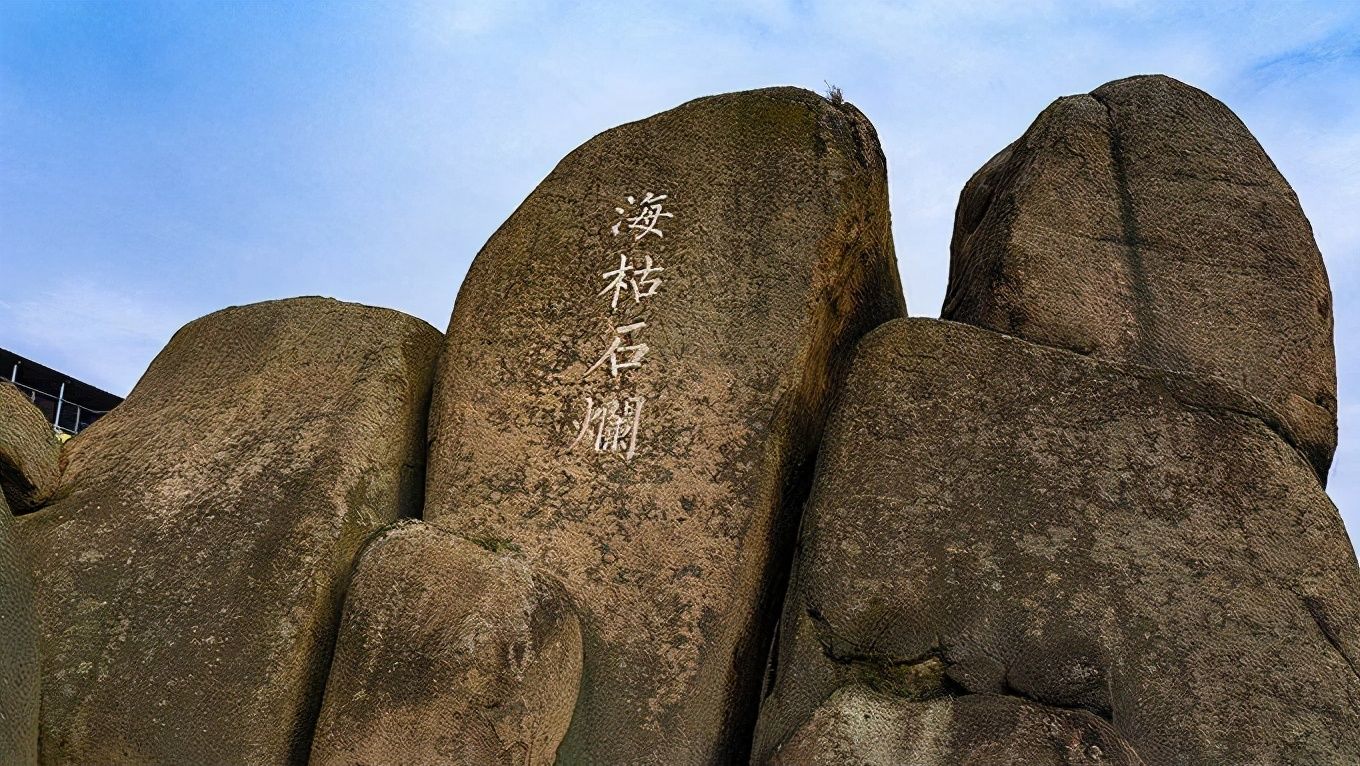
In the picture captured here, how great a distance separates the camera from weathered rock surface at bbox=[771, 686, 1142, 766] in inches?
151

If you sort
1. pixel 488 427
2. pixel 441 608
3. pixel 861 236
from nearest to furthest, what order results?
1. pixel 441 608
2. pixel 488 427
3. pixel 861 236

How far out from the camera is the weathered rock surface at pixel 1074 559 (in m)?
4.10

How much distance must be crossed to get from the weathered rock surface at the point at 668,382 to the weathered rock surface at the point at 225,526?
289 mm

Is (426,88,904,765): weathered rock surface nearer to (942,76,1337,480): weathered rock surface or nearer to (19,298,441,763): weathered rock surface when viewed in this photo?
(19,298,441,763): weathered rock surface

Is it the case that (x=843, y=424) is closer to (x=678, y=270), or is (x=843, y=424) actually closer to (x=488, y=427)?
(x=678, y=270)

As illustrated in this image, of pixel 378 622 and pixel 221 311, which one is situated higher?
pixel 221 311

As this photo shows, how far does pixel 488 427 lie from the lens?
4824mm

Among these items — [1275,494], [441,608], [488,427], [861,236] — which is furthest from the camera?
[861,236]

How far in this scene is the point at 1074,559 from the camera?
14.2ft

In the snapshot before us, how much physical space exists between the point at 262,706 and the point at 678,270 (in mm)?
2021

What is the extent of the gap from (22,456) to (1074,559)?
137 inches

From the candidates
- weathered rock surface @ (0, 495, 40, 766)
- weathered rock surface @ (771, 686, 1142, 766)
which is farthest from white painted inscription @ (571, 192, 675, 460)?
weathered rock surface @ (0, 495, 40, 766)

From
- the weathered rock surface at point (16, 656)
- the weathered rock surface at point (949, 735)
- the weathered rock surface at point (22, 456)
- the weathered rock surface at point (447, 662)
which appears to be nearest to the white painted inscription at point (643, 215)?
the weathered rock surface at point (447, 662)

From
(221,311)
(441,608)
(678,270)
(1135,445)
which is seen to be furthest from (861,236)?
(221,311)
